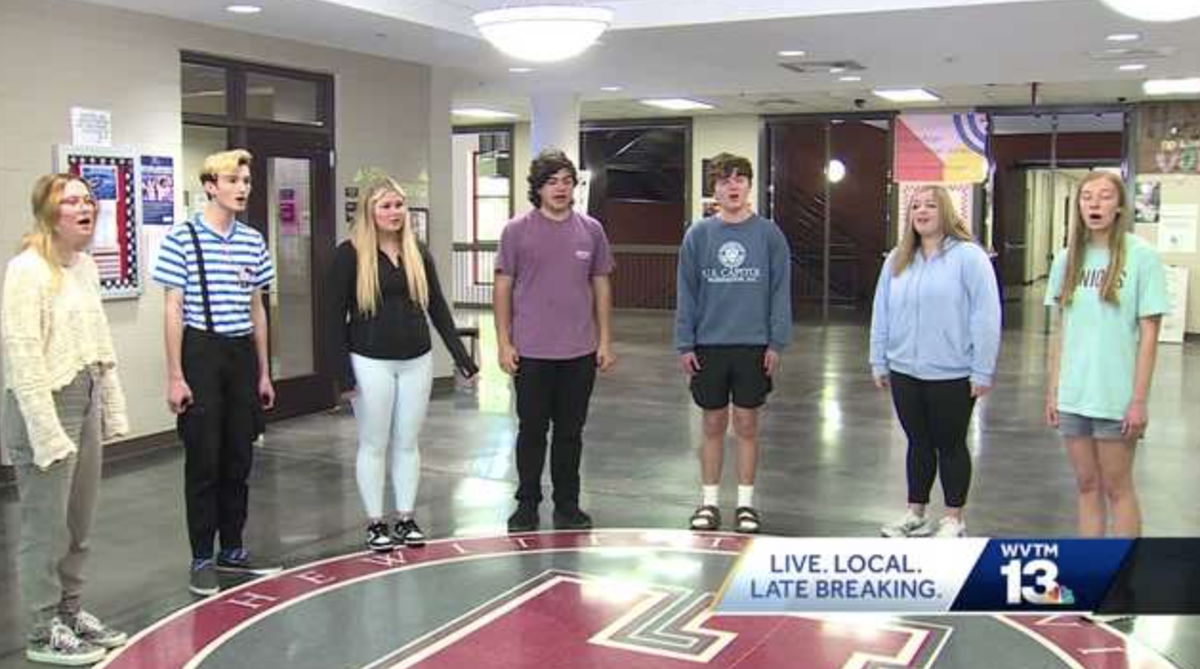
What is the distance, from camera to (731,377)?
5.15 meters

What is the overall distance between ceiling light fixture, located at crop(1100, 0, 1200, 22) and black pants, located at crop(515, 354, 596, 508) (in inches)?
106

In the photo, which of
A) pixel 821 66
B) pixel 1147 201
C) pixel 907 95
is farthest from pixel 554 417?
pixel 1147 201

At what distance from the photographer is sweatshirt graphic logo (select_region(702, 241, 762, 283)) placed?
16.6 feet

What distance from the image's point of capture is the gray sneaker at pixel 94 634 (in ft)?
12.5

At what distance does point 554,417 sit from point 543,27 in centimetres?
179

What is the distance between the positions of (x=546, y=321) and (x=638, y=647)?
1689mm

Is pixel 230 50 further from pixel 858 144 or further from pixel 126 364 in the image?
pixel 858 144

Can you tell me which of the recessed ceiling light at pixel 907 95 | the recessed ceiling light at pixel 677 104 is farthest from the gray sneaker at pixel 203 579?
the recessed ceiling light at pixel 907 95

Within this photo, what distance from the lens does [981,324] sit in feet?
15.1

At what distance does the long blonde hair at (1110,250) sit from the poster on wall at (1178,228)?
10.7 meters

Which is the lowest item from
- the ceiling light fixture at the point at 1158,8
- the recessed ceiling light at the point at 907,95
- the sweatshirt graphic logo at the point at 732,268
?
the sweatshirt graphic logo at the point at 732,268

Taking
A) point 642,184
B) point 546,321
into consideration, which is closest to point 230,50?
point 546,321

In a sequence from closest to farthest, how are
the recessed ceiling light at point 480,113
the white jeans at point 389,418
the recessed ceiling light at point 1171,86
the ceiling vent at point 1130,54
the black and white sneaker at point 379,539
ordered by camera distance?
the white jeans at point 389,418
the black and white sneaker at point 379,539
the ceiling vent at point 1130,54
the recessed ceiling light at point 1171,86
the recessed ceiling light at point 480,113

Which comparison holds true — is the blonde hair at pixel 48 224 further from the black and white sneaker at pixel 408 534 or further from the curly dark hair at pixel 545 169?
the curly dark hair at pixel 545 169
